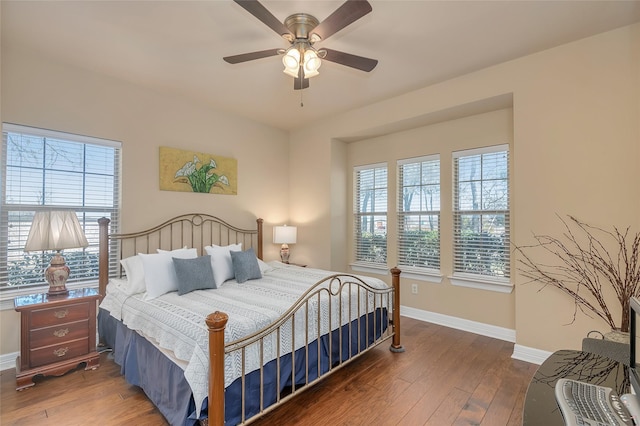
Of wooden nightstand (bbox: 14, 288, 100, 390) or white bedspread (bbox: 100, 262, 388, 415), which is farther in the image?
wooden nightstand (bbox: 14, 288, 100, 390)

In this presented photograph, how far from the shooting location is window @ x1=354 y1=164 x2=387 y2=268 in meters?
4.50

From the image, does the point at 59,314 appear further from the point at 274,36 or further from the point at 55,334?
the point at 274,36

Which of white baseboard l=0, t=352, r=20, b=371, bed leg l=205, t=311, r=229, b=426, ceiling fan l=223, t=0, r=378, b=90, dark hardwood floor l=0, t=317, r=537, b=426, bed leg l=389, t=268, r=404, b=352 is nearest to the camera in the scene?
bed leg l=205, t=311, r=229, b=426

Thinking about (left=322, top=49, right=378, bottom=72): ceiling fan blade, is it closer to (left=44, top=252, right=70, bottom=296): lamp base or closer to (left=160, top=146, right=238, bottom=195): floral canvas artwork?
(left=160, top=146, right=238, bottom=195): floral canvas artwork

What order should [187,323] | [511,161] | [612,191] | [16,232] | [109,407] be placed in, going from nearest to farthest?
[187,323]
[109,407]
[612,191]
[16,232]
[511,161]

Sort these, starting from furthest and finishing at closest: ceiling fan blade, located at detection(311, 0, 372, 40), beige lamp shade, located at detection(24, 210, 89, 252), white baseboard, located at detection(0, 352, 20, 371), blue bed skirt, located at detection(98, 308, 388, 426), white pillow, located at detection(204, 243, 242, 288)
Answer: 1. white pillow, located at detection(204, 243, 242, 288)
2. white baseboard, located at detection(0, 352, 20, 371)
3. beige lamp shade, located at detection(24, 210, 89, 252)
4. blue bed skirt, located at detection(98, 308, 388, 426)
5. ceiling fan blade, located at detection(311, 0, 372, 40)

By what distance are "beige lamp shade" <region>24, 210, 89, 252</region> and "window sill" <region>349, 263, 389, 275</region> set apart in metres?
3.44

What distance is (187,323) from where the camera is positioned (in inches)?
78.4

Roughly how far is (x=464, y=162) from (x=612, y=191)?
1455mm

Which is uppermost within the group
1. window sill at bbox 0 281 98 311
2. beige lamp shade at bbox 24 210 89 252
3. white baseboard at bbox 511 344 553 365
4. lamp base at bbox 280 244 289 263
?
beige lamp shade at bbox 24 210 89 252

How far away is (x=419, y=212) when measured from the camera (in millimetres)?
4117

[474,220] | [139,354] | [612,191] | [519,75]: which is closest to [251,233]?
[139,354]

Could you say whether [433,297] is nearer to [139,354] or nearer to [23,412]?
[139,354]

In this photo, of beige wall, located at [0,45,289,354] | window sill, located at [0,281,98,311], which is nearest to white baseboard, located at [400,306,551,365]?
beige wall, located at [0,45,289,354]
